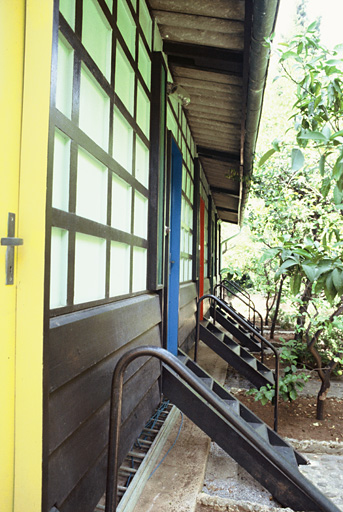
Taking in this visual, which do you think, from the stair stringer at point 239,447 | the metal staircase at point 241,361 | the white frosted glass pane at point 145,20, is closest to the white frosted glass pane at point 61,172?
the stair stringer at point 239,447

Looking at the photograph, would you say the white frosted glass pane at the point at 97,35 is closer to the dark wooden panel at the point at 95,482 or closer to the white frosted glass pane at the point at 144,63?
the white frosted glass pane at the point at 144,63

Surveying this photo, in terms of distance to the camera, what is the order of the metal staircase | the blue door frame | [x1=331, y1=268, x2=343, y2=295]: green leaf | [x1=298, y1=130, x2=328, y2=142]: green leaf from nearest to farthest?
[x1=298, y1=130, x2=328, y2=142]: green leaf, [x1=331, y1=268, x2=343, y2=295]: green leaf, the blue door frame, the metal staircase

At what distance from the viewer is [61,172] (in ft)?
5.44

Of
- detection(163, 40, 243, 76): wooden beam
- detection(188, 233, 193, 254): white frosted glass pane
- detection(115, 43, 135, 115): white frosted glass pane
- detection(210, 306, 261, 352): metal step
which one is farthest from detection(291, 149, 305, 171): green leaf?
detection(210, 306, 261, 352): metal step

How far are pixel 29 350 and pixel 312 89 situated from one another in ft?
5.78

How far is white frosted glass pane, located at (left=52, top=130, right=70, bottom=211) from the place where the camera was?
5.26 feet

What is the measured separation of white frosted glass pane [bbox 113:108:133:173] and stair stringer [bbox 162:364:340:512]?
61.4 inches

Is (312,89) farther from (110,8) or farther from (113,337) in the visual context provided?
(113,337)

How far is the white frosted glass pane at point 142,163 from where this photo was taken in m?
2.88

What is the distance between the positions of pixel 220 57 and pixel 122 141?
1.78 metres

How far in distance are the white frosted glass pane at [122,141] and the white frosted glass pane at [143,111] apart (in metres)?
0.33

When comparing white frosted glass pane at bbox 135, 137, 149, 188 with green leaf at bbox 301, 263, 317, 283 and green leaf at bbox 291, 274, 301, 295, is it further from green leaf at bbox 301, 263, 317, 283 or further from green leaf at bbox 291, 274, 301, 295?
green leaf at bbox 301, 263, 317, 283

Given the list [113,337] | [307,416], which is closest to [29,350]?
[113,337]

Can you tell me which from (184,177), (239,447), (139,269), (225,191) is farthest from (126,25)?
(225,191)
